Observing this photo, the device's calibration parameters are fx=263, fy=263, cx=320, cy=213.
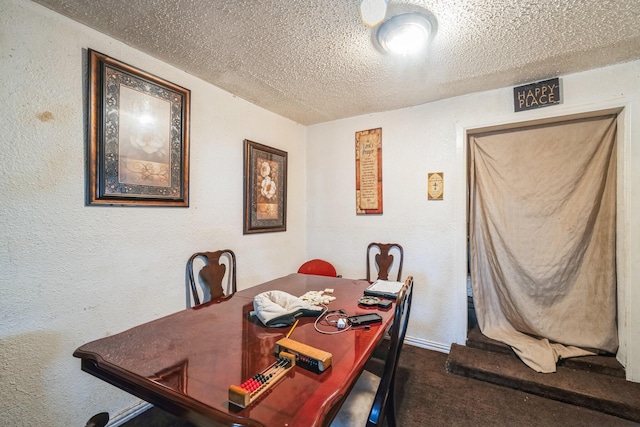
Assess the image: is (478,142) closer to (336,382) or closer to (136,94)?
(336,382)

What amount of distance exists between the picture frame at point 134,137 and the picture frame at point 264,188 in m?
0.62

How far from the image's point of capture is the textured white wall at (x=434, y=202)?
1.87 metres

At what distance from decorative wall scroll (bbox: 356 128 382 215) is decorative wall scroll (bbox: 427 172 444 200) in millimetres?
489

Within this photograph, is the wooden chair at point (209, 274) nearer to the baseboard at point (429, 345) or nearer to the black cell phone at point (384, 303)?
the black cell phone at point (384, 303)

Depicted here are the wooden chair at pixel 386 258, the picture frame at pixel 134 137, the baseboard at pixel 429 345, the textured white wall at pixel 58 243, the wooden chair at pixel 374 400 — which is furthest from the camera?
the wooden chair at pixel 386 258

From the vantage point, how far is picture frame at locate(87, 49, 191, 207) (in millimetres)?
1531

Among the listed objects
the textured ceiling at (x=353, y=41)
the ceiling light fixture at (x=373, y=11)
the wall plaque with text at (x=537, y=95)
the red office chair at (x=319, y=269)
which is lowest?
the red office chair at (x=319, y=269)

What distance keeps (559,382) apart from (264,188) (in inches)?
110

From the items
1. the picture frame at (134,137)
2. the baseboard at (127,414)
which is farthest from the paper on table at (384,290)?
the baseboard at (127,414)

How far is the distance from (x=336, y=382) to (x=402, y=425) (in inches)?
46.6

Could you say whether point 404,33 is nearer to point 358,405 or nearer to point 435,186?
point 435,186

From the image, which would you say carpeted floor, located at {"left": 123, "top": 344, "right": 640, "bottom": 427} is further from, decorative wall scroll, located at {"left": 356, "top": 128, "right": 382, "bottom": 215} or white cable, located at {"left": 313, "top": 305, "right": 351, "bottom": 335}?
decorative wall scroll, located at {"left": 356, "top": 128, "right": 382, "bottom": 215}

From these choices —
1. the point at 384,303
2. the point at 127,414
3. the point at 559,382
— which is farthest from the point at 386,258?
the point at 127,414

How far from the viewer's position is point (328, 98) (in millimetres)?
2484
